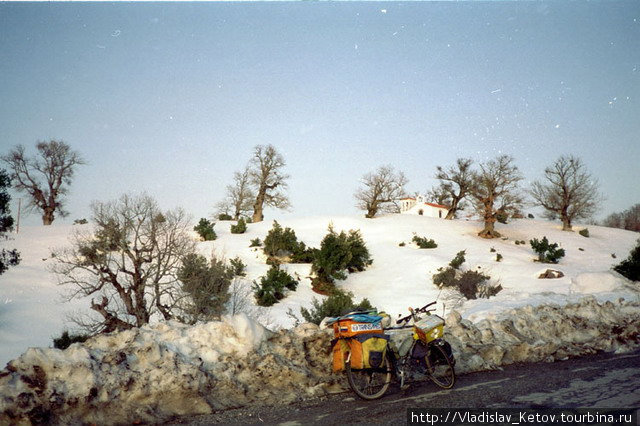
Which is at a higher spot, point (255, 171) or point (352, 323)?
point (255, 171)

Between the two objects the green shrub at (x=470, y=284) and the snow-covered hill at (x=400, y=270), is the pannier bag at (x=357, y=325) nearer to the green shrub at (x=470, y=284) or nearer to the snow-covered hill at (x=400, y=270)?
the snow-covered hill at (x=400, y=270)

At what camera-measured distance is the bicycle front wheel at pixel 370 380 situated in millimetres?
5590

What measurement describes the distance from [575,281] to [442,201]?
185 ft

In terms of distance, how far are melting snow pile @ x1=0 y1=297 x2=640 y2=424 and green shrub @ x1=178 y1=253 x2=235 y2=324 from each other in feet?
40.6

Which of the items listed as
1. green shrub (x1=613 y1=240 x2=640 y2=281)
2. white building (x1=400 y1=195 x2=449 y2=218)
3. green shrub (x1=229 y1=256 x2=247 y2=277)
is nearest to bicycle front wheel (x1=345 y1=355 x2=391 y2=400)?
green shrub (x1=613 y1=240 x2=640 y2=281)

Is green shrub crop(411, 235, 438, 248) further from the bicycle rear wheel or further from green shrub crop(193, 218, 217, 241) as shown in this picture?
the bicycle rear wheel

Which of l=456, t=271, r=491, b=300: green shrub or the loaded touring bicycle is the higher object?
the loaded touring bicycle

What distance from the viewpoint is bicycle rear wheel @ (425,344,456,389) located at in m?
6.16

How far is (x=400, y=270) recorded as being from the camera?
3142cm

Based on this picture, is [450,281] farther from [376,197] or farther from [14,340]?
[376,197]

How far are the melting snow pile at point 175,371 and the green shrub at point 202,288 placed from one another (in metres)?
12.4

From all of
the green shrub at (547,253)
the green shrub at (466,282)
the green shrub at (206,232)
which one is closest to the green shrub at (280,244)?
the green shrub at (206,232)

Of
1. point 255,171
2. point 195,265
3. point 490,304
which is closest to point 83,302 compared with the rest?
point 195,265

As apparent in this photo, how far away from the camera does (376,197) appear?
2349 inches
